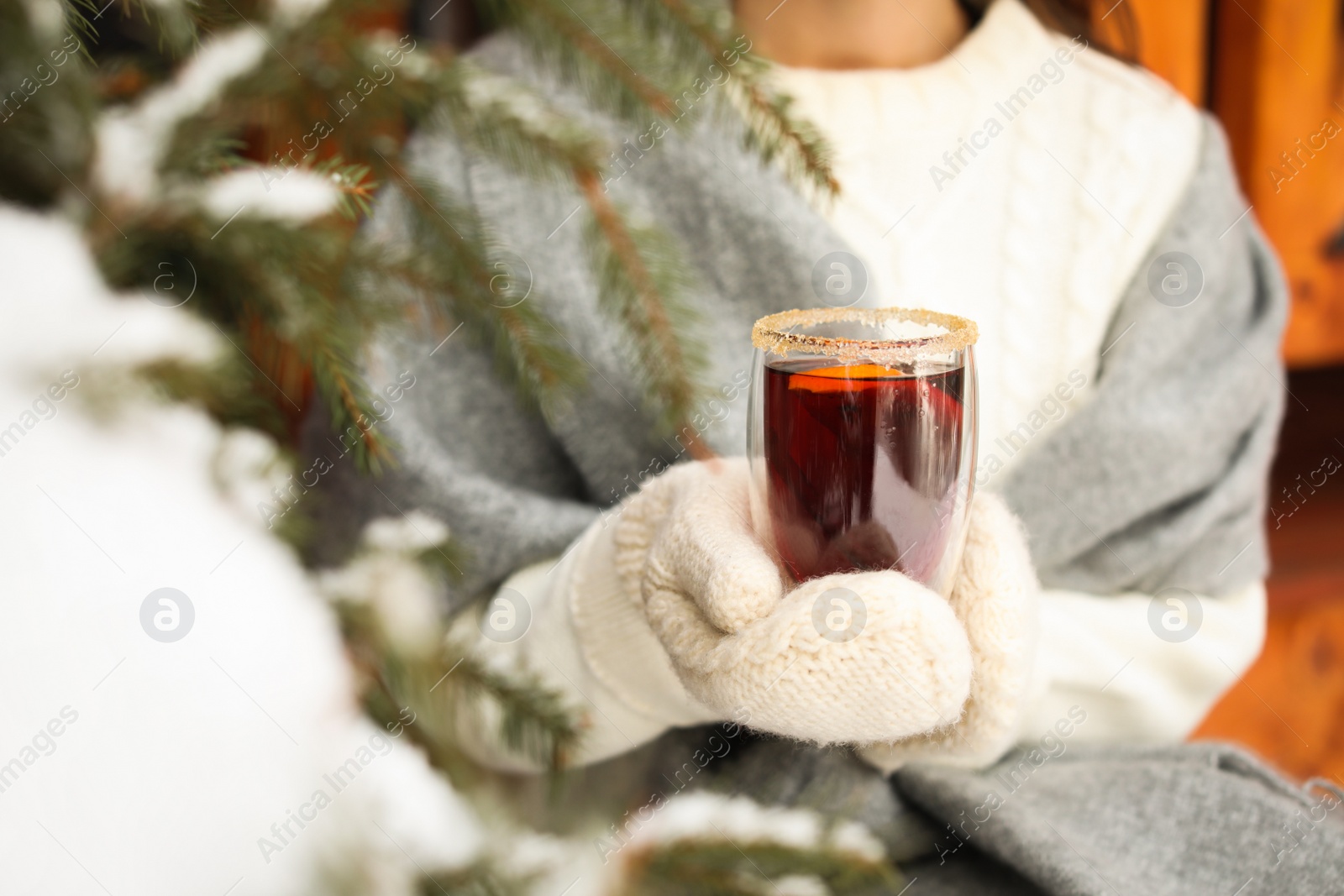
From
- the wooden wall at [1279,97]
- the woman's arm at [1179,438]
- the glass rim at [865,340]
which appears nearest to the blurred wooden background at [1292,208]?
the wooden wall at [1279,97]

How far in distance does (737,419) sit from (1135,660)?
15.6 inches

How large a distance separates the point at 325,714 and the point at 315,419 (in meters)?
0.62

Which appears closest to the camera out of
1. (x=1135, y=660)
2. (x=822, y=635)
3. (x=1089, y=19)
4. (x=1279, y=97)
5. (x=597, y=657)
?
(x=822, y=635)

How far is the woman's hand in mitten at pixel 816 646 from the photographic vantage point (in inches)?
16.1

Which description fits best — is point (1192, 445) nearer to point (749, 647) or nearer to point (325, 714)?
point (749, 647)

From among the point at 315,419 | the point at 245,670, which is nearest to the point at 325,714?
the point at 245,670

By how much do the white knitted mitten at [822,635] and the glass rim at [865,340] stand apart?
0.09 m

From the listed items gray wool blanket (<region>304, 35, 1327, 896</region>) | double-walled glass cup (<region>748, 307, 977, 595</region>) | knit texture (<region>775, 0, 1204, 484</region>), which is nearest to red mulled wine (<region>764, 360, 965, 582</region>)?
double-walled glass cup (<region>748, 307, 977, 595</region>)

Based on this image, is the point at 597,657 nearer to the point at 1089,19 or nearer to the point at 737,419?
the point at 737,419

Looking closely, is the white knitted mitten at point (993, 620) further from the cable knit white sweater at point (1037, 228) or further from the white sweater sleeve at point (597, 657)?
the cable knit white sweater at point (1037, 228)

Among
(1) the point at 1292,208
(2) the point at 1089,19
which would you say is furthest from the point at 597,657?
(1) the point at 1292,208

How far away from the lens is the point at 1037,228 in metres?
0.89

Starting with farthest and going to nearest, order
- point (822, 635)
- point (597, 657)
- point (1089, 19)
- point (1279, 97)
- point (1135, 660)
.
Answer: point (1279, 97), point (1089, 19), point (1135, 660), point (597, 657), point (822, 635)

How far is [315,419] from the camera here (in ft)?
2.77
